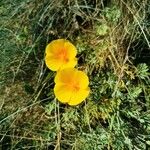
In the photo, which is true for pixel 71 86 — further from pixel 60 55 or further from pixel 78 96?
pixel 60 55

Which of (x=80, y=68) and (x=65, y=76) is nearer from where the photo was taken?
(x=65, y=76)

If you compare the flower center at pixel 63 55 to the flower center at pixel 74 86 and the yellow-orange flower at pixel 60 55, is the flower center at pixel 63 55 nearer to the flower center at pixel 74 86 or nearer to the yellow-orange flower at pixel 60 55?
the yellow-orange flower at pixel 60 55

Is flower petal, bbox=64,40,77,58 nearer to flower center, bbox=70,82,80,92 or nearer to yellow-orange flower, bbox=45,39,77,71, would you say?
yellow-orange flower, bbox=45,39,77,71

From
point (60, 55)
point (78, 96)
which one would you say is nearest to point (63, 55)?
point (60, 55)

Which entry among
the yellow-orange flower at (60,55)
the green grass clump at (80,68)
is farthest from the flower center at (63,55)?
the green grass clump at (80,68)

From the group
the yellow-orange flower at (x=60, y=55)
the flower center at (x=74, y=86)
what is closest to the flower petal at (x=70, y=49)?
the yellow-orange flower at (x=60, y=55)

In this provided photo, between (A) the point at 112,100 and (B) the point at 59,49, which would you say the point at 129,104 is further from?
(B) the point at 59,49

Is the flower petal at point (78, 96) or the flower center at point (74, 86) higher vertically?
the flower center at point (74, 86)
